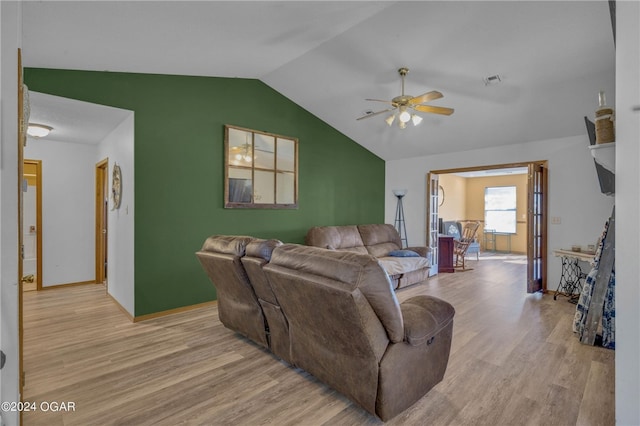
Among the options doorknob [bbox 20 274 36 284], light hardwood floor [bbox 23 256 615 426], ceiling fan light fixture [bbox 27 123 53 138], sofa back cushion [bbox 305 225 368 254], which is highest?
ceiling fan light fixture [bbox 27 123 53 138]

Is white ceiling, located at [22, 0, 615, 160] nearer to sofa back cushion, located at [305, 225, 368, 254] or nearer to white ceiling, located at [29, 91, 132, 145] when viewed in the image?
white ceiling, located at [29, 91, 132, 145]

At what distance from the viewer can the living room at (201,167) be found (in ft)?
11.5

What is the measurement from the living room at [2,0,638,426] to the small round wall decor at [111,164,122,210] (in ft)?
1.08

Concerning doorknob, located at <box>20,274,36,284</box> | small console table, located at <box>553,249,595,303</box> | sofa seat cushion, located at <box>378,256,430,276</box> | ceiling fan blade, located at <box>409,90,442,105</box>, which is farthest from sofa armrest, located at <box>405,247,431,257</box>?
doorknob, located at <box>20,274,36,284</box>

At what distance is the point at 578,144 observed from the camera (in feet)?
14.8

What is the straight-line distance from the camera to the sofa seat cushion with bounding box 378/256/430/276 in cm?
475

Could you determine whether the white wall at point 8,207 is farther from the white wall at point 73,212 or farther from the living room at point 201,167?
the white wall at point 73,212

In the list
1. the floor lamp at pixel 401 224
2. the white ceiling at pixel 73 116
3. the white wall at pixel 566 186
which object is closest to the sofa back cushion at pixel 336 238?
the floor lamp at pixel 401 224

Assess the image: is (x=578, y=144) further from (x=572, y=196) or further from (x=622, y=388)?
(x=622, y=388)

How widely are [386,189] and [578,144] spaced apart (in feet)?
11.0

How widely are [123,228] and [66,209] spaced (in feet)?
6.46

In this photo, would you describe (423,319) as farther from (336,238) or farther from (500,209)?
(500,209)

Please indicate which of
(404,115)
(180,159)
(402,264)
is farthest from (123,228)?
(402,264)

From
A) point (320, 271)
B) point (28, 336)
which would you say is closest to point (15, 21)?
point (320, 271)
